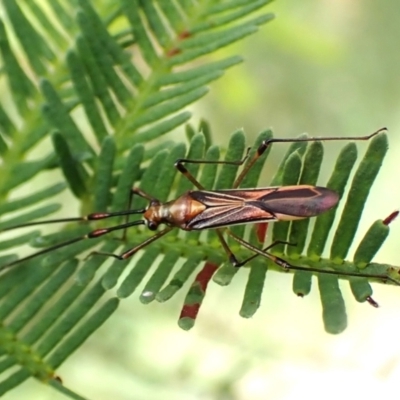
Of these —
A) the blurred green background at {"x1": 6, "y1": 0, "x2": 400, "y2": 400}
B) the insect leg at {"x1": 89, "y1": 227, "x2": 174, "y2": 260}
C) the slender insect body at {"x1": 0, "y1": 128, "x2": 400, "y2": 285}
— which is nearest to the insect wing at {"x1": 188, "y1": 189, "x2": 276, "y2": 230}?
A: the slender insect body at {"x1": 0, "y1": 128, "x2": 400, "y2": 285}

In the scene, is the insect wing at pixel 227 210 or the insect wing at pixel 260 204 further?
the insect wing at pixel 227 210

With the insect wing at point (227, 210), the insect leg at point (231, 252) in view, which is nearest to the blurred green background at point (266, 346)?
the insect wing at point (227, 210)

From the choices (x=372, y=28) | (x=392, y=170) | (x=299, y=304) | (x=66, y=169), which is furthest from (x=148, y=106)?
(x=372, y=28)

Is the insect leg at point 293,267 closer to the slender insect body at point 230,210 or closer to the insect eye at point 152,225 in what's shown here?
the slender insect body at point 230,210

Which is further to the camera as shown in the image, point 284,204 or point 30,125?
point 30,125

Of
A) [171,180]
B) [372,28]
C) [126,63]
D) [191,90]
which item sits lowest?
[372,28]

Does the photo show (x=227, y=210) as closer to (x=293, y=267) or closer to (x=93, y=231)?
(x=93, y=231)

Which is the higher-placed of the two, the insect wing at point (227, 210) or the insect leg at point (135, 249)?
the insect leg at point (135, 249)

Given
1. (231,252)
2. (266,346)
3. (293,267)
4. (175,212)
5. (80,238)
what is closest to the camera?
(293,267)

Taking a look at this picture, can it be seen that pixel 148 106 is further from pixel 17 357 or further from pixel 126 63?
pixel 17 357

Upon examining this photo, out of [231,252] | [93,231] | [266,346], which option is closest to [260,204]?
[231,252]

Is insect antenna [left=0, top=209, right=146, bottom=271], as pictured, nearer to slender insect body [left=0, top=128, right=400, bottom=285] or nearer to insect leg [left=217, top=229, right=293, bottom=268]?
slender insect body [left=0, top=128, right=400, bottom=285]
